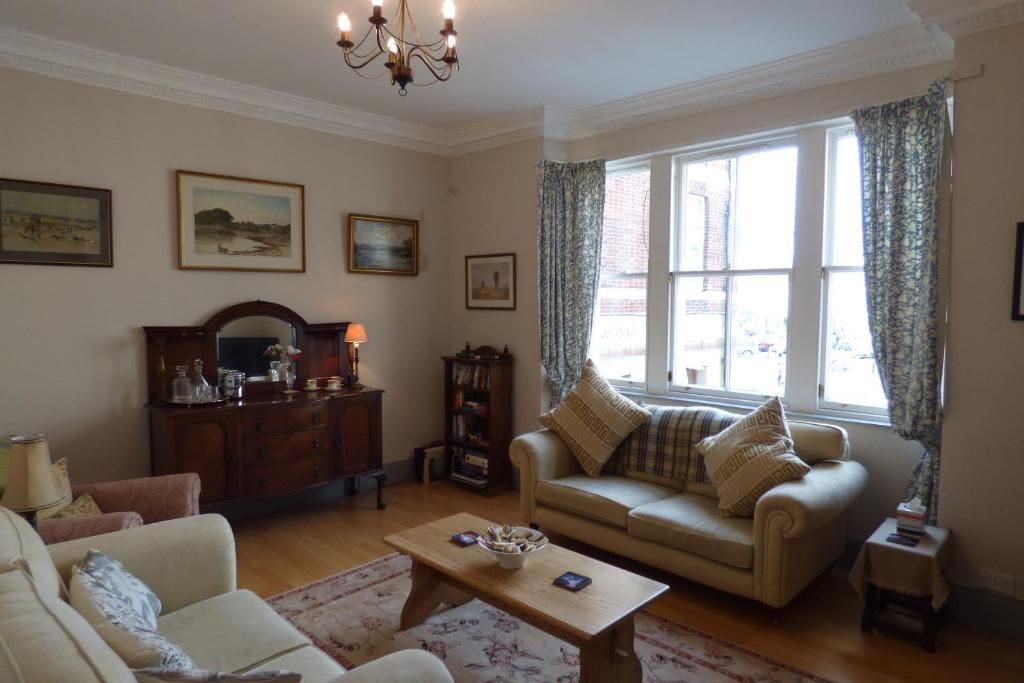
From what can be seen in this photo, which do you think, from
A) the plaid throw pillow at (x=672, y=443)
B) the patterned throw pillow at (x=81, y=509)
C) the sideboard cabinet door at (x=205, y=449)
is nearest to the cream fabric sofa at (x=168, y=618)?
the patterned throw pillow at (x=81, y=509)

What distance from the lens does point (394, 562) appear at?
3727 mm

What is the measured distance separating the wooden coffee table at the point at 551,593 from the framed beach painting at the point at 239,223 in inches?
97.2

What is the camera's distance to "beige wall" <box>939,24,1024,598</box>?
2826 mm

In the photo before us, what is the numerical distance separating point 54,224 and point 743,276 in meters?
4.25

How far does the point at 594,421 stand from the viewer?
4.08 metres

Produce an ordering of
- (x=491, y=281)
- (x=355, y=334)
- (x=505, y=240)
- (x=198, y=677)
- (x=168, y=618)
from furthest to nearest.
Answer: (x=491, y=281)
(x=505, y=240)
(x=355, y=334)
(x=168, y=618)
(x=198, y=677)

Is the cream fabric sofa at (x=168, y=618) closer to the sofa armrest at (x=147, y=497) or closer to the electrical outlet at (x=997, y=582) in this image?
the sofa armrest at (x=147, y=497)

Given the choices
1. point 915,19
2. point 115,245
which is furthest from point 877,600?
point 115,245

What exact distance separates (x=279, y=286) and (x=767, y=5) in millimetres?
3553

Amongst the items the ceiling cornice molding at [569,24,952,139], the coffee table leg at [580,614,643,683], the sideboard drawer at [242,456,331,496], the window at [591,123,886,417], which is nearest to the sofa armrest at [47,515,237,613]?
the coffee table leg at [580,614,643,683]

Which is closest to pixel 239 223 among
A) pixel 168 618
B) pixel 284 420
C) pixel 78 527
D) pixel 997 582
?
pixel 284 420

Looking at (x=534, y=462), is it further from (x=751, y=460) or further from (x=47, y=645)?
(x=47, y=645)

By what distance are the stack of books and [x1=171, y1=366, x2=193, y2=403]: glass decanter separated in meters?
4.03

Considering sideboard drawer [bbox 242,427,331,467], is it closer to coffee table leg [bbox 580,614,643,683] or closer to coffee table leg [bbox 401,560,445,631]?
coffee table leg [bbox 401,560,445,631]
